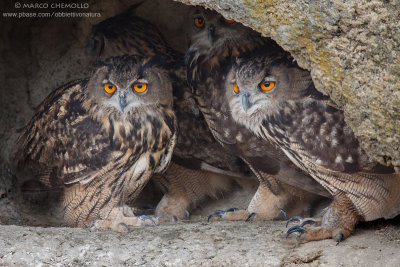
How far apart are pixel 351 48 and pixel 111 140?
172 centimetres

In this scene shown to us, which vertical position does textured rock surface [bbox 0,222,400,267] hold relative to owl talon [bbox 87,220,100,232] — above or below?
above

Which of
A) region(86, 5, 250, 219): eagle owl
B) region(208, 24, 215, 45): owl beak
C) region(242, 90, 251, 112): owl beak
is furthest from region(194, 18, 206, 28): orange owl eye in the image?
region(242, 90, 251, 112): owl beak

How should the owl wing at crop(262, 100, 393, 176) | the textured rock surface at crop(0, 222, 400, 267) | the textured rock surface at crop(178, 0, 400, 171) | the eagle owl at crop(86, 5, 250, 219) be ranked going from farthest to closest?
the eagle owl at crop(86, 5, 250, 219) → the owl wing at crop(262, 100, 393, 176) → the textured rock surface at crop(0, 222, 400, 267) → the textured rock surface at crop(178, 0, 400, 171)

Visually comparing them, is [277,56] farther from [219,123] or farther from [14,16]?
[14,16]

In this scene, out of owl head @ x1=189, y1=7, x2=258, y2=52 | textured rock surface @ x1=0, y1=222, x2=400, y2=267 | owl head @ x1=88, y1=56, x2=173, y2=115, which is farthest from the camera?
owl head @ x1=189, y1=7, x2=258, y2=52

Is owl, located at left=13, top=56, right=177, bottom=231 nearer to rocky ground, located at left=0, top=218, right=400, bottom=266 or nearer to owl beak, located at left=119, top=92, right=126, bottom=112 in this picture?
owl beak, located at left=119, top=92, right=126, bottom=112

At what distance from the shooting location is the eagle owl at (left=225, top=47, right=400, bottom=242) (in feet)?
10.6

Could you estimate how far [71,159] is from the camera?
3.80 metres

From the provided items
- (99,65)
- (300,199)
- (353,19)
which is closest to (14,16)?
(99,65)

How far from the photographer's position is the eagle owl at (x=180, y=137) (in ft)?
13.9

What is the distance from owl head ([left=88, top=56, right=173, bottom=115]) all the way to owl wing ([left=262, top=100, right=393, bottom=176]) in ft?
2.76

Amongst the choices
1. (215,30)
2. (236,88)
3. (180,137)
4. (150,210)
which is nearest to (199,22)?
(215,30)

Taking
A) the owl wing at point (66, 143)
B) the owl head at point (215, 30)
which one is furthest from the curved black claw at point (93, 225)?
the owl head at point (215, 30)

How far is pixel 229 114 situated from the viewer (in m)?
3.81
